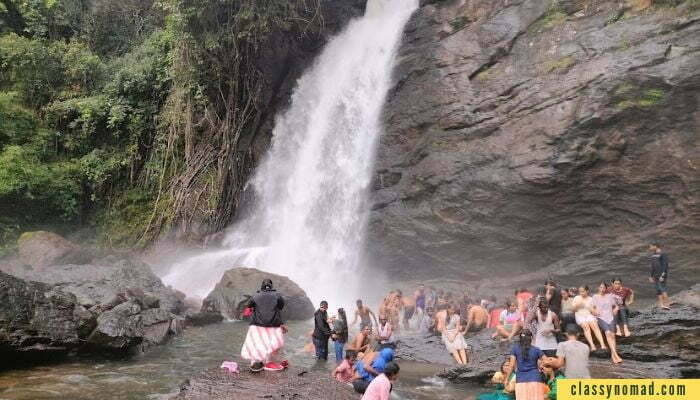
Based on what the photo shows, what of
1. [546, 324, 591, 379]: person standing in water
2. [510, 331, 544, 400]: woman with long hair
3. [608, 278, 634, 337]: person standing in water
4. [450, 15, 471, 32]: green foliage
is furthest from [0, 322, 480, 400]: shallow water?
[450, 15, 471, 32]: green foliage

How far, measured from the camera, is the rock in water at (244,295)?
15.2m

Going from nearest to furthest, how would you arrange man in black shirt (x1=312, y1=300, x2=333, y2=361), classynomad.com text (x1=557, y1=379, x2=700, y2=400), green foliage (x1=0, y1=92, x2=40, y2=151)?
classynomad.com text (x1=557, y1=379, x2=700, y2=400), man in black shirt (x1=312, y1=300, x2=333, y2=361), green foliage (x1=0, y1=92, x2=40, y2=151)

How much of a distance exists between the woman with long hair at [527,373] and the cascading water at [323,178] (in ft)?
38.1

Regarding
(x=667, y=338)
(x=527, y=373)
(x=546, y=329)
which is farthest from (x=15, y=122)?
(x=667, y=338)

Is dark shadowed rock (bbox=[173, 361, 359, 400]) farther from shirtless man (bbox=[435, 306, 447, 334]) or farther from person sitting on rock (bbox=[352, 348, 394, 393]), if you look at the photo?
Result: shirtless man (bbox=[435, 306, 447, 334])

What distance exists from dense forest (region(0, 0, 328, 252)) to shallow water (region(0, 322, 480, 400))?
11.7m

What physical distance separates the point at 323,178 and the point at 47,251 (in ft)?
33.1

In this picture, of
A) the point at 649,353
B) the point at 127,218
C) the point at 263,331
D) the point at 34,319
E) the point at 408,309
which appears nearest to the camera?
the point at 263,331

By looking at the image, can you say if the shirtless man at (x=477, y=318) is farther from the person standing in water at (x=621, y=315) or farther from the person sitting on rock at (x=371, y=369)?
the person sitting on rock at (x=371, y=369)

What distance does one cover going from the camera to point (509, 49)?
17875mm

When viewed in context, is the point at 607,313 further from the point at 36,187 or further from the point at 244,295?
the point at 36,187

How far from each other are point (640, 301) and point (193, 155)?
688 inches

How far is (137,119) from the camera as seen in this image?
920 inches

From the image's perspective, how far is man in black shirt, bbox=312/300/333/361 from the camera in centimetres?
1036
